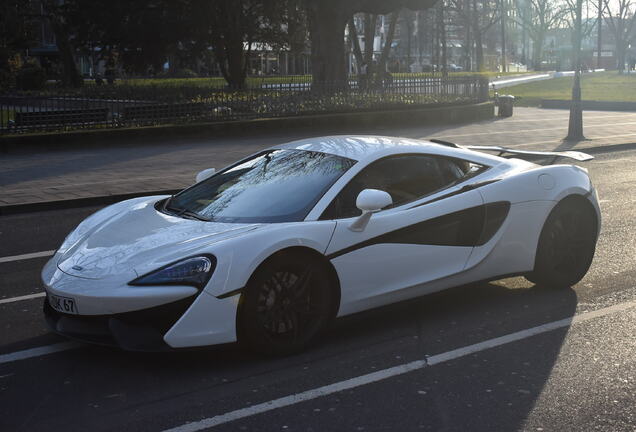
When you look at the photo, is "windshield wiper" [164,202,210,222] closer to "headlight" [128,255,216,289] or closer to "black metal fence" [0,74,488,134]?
"headlight" [128,255,216,289]

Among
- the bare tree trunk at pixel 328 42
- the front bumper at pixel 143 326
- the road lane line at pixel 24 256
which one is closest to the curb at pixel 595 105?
the bare tree trunk at pixel 328 42

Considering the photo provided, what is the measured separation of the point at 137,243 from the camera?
5555 mm

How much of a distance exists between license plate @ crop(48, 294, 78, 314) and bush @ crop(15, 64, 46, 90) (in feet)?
149

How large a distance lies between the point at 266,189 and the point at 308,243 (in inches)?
30.0

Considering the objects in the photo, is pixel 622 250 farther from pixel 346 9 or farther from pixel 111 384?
pixel 346 9

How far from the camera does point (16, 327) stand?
636cm

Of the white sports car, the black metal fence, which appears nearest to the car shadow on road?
the white sports car

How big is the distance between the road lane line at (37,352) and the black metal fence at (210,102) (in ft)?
50.6

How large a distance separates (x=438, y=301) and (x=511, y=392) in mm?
1940

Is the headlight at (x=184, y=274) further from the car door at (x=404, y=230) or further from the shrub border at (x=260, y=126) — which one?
the shrub border at (x=260, y=126)

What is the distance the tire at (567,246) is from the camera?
6918 mm

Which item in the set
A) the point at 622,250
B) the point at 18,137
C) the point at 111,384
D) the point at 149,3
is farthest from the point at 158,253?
the point at 149,3

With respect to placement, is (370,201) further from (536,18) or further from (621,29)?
(536,18)

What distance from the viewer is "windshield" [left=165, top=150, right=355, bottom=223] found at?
19.1 ft
